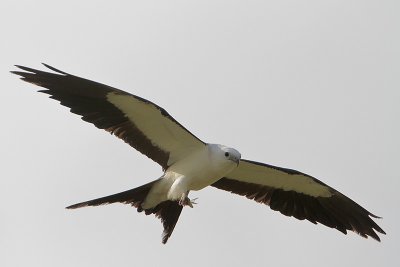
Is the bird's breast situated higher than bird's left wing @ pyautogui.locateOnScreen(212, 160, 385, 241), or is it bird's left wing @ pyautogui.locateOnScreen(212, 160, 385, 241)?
bird's left wing @ pyautogui.locateOnScreen(212, 160, 385, 241)

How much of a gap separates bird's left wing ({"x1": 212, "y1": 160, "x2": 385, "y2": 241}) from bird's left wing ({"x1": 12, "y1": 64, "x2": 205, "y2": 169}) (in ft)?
4.33

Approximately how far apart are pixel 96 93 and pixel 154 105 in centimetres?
80

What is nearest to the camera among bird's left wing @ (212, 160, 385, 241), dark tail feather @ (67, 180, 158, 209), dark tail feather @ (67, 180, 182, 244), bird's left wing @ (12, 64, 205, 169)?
bird's left wing @ (12, 64, 205, 169)

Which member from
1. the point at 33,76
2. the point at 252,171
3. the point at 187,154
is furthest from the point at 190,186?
the point at 33,76

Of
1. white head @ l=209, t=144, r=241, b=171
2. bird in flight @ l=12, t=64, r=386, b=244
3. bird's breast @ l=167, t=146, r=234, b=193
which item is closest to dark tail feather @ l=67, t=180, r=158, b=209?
bird in flight @ l=12, t=64, r=386, b=244

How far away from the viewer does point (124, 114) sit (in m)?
14.9

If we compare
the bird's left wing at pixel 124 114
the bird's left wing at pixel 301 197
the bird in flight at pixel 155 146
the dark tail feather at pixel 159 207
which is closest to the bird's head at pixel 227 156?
the bird in flight at pixel 155 146

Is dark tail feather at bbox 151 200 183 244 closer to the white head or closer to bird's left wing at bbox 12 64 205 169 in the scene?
bird's left wing at bbox 12 64 205 169

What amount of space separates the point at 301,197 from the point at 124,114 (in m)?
3.41

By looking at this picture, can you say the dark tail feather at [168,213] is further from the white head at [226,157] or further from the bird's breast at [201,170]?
the white head at [226,157]

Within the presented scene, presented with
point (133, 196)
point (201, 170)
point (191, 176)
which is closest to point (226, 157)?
point (201, 170)

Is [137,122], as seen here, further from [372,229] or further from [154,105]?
[372,229]

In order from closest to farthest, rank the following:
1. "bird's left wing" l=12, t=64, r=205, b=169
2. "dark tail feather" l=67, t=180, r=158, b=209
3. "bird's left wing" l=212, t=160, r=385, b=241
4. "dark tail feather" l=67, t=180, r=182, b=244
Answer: "bird's left wing" l=12, t=64, r=205, b=169
"dark tail feather" l=67, t=180, r=158, b=209
"dark tail feather" l=67, t=180, r=182, b=244
"bird's left wing" l=212, t=160, r=385, b=241

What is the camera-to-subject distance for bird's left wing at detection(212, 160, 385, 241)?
16.3 metres
